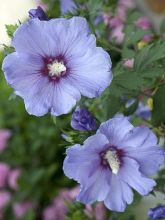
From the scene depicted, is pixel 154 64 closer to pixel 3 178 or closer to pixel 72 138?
pixel 72 138

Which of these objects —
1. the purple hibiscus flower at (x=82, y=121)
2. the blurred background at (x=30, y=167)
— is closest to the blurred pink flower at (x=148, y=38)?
the purple hibiscus flower at (x=82, y=121)

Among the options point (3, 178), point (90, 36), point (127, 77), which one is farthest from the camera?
point (3, 178)

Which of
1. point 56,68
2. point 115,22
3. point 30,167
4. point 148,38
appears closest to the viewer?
point 56,68

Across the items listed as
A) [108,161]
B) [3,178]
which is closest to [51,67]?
[108,161]

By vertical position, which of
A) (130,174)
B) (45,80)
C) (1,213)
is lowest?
(1,213)

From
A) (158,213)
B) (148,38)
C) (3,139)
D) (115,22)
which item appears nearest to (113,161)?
(158,213)

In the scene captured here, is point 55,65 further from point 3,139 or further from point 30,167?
point 30,167

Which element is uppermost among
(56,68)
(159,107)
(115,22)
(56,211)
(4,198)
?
(56,68)

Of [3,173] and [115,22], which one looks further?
[3,173]
